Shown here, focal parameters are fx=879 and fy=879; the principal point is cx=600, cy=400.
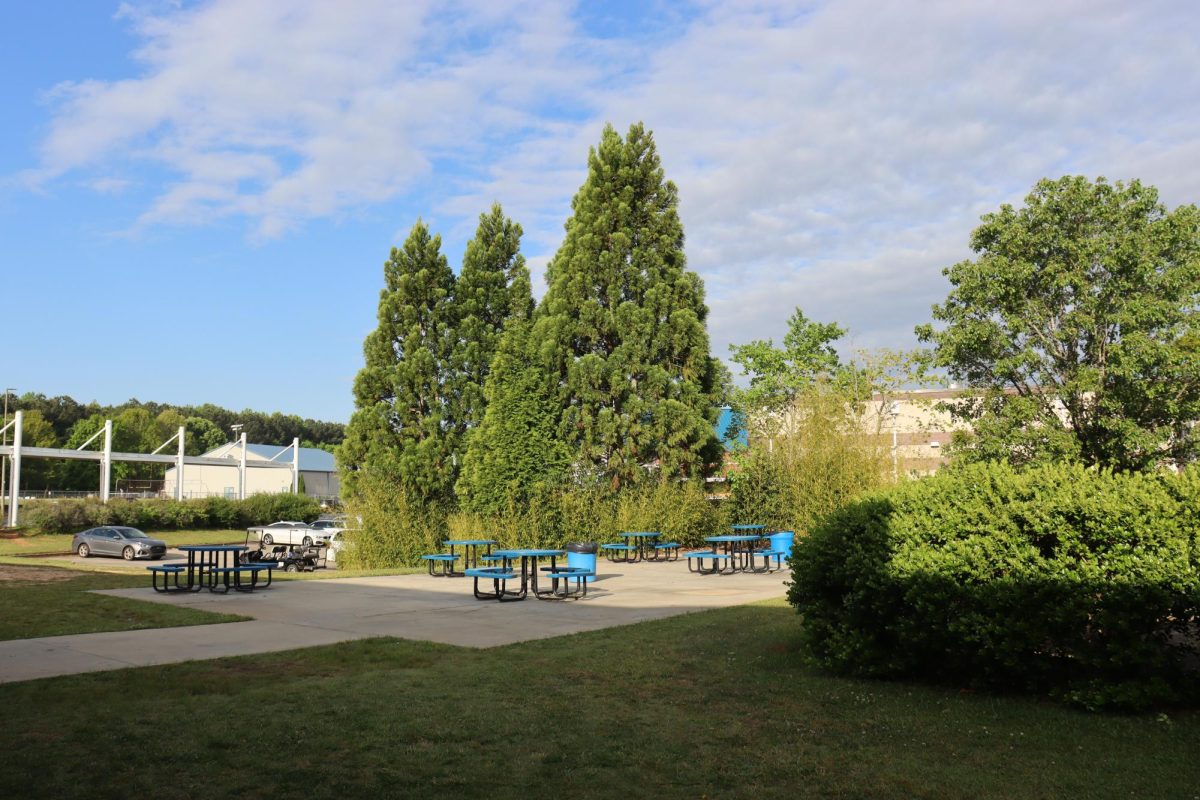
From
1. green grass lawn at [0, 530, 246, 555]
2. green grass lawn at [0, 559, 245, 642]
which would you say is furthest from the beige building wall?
green grass lawn at [0, 559, 245, 642]

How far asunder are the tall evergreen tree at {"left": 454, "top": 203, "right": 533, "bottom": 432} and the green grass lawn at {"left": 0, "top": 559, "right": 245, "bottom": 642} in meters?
13.8

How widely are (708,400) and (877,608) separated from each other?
20658 mm

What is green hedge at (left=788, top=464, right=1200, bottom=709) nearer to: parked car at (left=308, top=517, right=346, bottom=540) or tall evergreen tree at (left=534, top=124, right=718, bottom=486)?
tall evergreen tree at (left=534, top=124, right=718, bottom=486)

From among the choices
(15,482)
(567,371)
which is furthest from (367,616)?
(15,482)

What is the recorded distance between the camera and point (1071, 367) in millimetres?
18281

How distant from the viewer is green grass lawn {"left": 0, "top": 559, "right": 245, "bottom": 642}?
37.1 ft

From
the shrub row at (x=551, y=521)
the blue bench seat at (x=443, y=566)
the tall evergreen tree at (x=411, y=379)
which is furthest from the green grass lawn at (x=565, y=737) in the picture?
the tall evergreen tree at (x=411, y=379)

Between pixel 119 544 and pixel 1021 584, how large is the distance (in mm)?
34477

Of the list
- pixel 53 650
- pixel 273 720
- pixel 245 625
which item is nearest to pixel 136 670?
pixel 53 650

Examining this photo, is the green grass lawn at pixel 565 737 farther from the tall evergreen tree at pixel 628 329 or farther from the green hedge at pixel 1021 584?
the tall evergreen tree at pixel 628 329

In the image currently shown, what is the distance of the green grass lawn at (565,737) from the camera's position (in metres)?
4.85

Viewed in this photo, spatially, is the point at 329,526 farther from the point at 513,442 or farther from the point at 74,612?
the point at 74,612

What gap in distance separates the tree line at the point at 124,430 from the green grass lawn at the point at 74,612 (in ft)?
212

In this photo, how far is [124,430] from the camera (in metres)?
92.2
